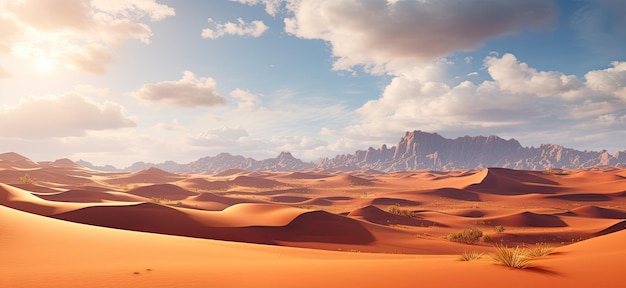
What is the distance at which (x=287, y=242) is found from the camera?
68.4 ft

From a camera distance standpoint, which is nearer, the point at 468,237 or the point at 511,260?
the point at 511,260

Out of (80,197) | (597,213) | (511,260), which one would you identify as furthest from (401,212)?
(511,260)

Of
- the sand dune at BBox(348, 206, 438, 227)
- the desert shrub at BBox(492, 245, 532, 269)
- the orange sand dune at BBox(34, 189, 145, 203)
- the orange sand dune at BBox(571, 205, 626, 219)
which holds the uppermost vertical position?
the desert shrub at BBox(492, 245, 532, 269)

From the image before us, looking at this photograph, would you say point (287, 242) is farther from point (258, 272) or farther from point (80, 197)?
point (80, 197)

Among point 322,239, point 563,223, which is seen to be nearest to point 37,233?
point 322,239

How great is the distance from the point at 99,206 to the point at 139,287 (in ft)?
69.2

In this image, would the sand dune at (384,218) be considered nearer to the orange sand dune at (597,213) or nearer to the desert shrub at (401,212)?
the desert shrub at (401,212)

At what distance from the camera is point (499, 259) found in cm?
672

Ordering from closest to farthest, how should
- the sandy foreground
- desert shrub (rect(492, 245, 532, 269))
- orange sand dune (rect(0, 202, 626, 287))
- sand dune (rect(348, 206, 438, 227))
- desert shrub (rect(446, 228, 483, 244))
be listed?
orange sand dune (rect(0, 202, 626, 287))
the sandy foreground
desert shrub (rect(492, 245, 532, 269))
desert shrub (rect(446, 228, 483, 244))
sand dune (rect(348, 206, 438, 227))

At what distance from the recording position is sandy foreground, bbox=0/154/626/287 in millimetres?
5977

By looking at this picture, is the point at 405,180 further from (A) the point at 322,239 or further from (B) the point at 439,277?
(B) the point at 439,277

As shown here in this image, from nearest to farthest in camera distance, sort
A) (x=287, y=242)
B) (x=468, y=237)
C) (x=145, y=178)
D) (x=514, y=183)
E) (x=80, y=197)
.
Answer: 1. (x=287, y=242)
2. (x=468, y=237)
3. (x=80, y=197)
4. (x=514, y=183)
5. (x=145, y=178)

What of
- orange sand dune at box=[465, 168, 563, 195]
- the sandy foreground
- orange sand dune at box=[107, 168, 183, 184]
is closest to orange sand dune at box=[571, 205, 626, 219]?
the sandy foreground

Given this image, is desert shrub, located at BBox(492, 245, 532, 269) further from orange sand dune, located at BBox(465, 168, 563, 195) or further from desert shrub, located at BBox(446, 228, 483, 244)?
orange sand dune, located at BBox(465, 168, 563, 195)
